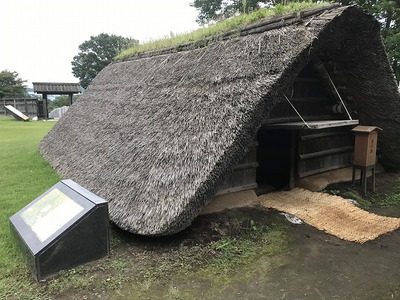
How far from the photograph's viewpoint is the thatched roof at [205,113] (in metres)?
4.14

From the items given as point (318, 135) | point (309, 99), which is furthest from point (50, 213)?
point (318, 135)

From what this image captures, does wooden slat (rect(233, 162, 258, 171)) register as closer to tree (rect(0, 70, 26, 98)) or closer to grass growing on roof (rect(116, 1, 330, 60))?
grass growing on roof (rect(116, 1, 330, 60))

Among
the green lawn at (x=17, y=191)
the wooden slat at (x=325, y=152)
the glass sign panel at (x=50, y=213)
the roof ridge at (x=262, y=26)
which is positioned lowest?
the green lawn at (x=17, y=191)

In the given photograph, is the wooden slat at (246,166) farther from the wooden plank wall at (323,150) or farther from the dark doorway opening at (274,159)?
the wooden plank wall at (323,150)

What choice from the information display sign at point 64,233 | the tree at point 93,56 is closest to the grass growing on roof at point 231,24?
the information display sign at point 64,233

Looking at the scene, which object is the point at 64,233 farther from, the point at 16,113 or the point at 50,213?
the point at 16,113

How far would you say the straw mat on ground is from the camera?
→ 196 inches

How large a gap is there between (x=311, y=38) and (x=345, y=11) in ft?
2.52

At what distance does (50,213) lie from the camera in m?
4.04

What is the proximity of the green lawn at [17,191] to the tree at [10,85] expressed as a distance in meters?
23.3

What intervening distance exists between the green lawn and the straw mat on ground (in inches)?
163

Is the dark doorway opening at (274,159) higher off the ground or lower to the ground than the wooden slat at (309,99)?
lower

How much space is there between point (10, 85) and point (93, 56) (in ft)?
45.8

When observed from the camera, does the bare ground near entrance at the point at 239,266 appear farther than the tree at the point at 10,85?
No
